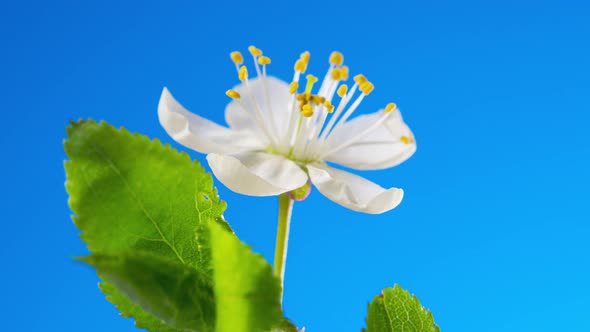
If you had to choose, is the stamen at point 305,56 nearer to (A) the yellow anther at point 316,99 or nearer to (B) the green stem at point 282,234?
(A) the yellow anther at point 316,99

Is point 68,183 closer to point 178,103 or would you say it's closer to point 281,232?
point 281,232

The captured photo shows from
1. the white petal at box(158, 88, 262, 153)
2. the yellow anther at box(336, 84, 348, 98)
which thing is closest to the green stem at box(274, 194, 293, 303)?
the white petal at box(158, 88, 262, 153)

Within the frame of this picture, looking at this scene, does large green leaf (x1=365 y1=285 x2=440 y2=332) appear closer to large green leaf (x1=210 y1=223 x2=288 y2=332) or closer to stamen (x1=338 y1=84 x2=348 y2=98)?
large green leaf (x1=210 y1=223 x2=288 y2=332)

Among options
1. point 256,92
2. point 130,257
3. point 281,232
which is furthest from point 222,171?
point 256,92

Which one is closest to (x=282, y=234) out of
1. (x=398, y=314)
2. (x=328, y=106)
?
(x=398, y=314)

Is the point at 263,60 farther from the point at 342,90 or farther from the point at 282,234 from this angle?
the point at 282,234
